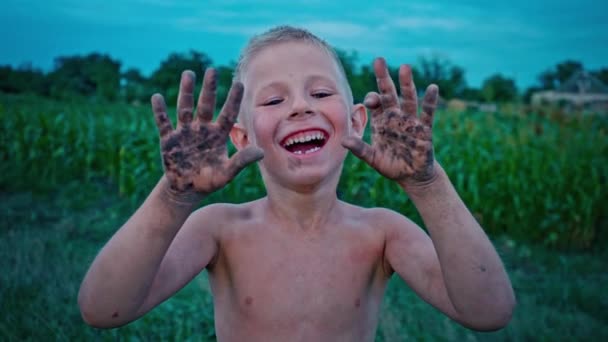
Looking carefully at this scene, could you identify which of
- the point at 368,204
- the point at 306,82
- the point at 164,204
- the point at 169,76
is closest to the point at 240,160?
the point at 164,204

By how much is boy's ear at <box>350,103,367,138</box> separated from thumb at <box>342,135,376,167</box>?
0.47 meters

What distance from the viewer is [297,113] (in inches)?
64.1

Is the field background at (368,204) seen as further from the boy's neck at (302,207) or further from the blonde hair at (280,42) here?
the blonde hair at (280,42)

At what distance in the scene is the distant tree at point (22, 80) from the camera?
21103 mm

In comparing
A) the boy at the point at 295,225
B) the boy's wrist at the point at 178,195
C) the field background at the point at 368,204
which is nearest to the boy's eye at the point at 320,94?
the boy at the point at 295,225

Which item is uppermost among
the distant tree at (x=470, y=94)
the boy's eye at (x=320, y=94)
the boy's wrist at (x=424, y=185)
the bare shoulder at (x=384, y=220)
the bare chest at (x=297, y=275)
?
the distant tree at (x=470, y=94)

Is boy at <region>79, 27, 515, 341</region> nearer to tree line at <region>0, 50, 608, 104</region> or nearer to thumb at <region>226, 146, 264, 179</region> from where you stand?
thumb at <region>226, 146, 264, 179</region>

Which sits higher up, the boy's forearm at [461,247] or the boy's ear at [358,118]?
the boy's ear at [358,118]

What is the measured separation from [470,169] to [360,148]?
4.94 meters

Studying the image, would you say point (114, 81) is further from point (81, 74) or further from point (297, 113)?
point (297, 113)

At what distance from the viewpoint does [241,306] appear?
1790 millimetres

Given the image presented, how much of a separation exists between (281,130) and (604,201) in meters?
5.16

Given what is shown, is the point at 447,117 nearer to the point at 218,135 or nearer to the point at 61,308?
the point at 61,308

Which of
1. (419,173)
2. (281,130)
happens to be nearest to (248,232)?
(281,130)
